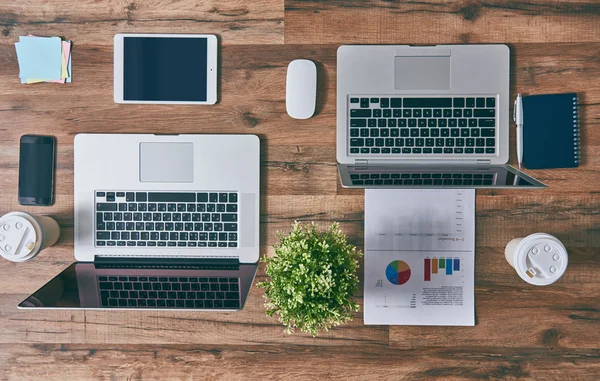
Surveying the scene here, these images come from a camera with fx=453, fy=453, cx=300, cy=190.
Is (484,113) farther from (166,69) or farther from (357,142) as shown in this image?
(166,69)

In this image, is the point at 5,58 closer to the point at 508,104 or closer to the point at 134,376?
the point at 134,376

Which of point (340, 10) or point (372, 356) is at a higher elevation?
point (340, 10)

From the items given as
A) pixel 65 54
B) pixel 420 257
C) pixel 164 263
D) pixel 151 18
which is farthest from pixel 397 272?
pixel 65 54

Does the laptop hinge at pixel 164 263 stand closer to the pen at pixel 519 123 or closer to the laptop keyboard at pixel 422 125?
the laptop keyboard at pixel 422 125

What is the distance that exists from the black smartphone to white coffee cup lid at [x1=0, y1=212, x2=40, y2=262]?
0.30ft

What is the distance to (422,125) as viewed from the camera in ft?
3.73

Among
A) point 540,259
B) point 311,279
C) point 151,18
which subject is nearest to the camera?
point 311,279

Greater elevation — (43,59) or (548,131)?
(43,59)

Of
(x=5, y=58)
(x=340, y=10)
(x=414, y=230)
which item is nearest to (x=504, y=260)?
(x=414, y=230)

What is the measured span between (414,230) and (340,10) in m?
0.60

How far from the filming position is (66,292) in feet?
3.39

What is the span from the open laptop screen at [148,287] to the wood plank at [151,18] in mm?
587

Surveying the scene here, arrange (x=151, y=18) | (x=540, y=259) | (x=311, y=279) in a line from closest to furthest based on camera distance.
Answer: (x=311, y=279), (x=540, y=259), (x=151, y=18)

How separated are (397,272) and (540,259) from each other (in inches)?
13.2
